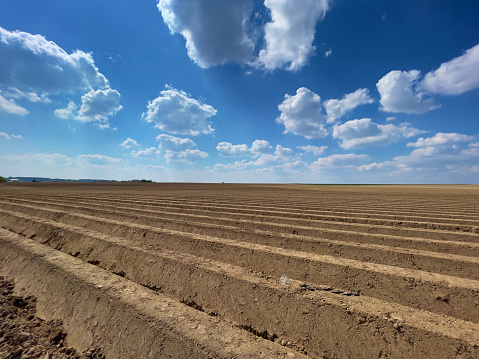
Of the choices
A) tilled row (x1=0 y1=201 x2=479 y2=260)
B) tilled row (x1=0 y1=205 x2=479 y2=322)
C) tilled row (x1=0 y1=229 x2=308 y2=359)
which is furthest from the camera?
tilled row (x1=0 y1=201 x2=479 y2=260)

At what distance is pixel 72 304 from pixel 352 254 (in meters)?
3.77

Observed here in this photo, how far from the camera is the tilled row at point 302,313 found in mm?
1761

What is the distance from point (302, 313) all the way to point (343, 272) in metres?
1.04

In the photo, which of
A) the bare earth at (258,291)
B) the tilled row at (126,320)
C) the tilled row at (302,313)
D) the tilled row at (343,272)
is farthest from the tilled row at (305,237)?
the tilled row at (126,320)

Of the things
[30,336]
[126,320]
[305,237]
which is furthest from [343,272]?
[30,336]

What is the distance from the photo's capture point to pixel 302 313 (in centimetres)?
211

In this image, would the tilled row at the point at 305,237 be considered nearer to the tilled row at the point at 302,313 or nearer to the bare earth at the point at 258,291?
the bare earth at the point at 258,291

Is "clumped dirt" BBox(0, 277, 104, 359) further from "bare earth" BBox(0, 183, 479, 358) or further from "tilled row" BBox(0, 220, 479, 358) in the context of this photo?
"tilled row" BBox(0, 220, 479, 358)

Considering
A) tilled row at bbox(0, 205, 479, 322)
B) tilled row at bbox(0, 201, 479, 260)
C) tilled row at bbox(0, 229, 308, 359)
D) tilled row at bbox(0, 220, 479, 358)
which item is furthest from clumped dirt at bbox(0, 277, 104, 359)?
tilled row at bbox(0, 201, 479, 260)

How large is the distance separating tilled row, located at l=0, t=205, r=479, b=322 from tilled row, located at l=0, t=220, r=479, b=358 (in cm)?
29

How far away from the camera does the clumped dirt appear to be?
1844 millimetres

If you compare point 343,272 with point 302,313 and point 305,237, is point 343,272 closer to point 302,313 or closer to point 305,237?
point 302,313

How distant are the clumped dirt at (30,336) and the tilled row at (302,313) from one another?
0.92m

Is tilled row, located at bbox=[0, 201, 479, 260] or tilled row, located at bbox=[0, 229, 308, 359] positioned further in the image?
tilled row, located at bbox=[0, 201, 479, 260]
